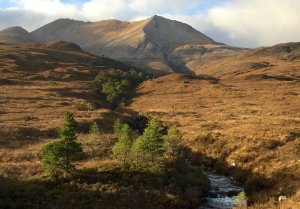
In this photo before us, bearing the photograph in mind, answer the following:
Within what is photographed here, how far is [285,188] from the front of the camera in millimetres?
34094

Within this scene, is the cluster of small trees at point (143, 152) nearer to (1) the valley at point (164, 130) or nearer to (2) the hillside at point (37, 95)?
(1) the valley at point (164, 130)

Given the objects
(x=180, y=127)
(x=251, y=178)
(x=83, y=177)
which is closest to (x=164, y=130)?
(x=180, y=127)

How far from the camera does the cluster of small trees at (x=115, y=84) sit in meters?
110

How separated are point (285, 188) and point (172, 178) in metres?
9.40

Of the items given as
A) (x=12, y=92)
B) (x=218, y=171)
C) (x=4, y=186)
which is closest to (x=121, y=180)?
(x=4, y=186)

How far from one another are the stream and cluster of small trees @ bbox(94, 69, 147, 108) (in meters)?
66.0

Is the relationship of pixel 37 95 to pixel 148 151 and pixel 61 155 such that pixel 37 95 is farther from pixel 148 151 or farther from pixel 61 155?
pixel 61 155

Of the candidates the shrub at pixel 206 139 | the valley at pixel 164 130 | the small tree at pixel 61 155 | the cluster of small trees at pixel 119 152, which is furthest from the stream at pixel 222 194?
the small tree at pixel 61 155

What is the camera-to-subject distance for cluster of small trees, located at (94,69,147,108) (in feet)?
362

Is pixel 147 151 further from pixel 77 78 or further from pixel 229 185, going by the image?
pixel 77 78

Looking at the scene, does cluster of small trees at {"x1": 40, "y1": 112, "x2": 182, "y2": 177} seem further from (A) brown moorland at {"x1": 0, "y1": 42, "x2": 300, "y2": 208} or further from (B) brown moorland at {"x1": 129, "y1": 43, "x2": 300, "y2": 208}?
(B) brown moorland at {"x1": 129, "y1": 43, "x2": 300, "y2": 208}

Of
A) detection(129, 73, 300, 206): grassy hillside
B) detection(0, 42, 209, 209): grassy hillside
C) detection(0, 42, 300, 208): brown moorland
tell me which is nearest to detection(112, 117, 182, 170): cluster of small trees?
detection(0, 42, 209, 209): grassy hillside

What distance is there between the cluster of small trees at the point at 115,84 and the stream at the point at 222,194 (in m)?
66.0

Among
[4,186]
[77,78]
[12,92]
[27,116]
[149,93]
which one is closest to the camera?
[4,186]
